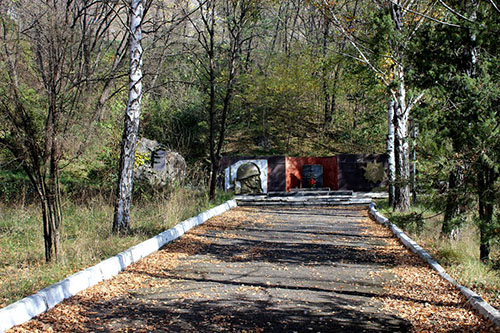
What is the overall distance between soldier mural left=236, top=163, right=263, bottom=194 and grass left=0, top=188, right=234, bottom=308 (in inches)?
463

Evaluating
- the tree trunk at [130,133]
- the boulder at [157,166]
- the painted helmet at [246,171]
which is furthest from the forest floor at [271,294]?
the painted helmet at [246,171]

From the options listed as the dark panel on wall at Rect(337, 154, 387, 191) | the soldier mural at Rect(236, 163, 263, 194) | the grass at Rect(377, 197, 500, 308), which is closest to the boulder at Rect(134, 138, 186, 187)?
the soldier mural at Rect(236, 163, 263, 194)

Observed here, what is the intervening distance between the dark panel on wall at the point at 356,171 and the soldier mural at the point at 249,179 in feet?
15.8

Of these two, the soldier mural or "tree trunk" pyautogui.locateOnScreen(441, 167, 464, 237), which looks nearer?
"tree trunk" pyautogui.locateOnScreen(441, 167, 464, 237)

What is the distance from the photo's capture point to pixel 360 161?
2852 cm

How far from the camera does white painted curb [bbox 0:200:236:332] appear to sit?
4969 millimetres

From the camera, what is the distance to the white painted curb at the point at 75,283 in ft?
16.3

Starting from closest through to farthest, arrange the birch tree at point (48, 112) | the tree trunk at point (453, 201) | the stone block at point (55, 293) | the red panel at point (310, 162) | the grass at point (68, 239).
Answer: the stone block at point (55, 293) < the grass at point (68, 239) < the birch tree at point (48, 112) < the tree trunk at point (453, 201) < the red panel at point (310, 162)

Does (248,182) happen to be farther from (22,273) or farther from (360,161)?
(22,273)

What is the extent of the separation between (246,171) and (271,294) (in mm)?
20871

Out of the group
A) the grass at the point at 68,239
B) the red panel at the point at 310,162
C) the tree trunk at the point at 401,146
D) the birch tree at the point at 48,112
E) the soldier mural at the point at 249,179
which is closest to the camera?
the grass at the point at 68,239

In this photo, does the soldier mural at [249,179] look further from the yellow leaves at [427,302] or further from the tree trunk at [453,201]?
the tree trunk at [453,201]

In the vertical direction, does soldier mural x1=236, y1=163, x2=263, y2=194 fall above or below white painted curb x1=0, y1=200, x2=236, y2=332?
above

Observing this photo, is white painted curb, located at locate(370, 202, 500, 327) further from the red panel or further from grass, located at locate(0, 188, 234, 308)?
the red panel
